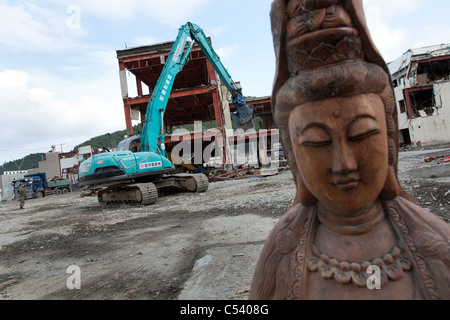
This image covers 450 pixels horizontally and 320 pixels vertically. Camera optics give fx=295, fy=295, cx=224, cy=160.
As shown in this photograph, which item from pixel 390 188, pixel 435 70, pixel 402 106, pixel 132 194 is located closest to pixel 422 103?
pixel 402 106

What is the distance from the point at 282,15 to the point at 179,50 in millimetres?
10126

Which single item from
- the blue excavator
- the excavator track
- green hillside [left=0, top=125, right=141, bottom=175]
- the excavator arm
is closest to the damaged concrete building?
the excavator arm

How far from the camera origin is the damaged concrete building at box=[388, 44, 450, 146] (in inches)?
891

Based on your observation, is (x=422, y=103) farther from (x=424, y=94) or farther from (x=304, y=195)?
(x=304, y=195)

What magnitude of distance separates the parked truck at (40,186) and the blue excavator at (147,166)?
53.8 ft

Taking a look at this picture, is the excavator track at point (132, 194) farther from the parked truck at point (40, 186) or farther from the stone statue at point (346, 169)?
the parked truck at point (40, 186)

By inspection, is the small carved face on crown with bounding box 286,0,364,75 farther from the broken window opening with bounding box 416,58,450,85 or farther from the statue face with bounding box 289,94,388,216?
the broken window opening with bounding box 416,58,450,85

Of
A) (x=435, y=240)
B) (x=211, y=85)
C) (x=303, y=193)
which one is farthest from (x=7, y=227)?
(x=211, y=85)

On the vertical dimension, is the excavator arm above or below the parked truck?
above

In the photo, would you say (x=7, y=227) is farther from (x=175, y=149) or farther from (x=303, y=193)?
(x=175, y=149)

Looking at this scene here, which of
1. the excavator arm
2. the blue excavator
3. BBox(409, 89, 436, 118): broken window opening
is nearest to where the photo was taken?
the blue excavator

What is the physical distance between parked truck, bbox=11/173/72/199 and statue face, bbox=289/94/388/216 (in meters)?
25.9

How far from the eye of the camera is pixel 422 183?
546cm

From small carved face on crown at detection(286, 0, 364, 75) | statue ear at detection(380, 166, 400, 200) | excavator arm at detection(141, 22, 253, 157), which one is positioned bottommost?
statue ear at detection(380, 166, 400, 200)
